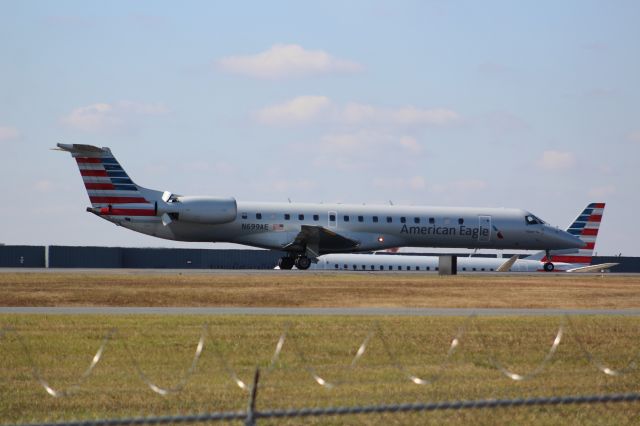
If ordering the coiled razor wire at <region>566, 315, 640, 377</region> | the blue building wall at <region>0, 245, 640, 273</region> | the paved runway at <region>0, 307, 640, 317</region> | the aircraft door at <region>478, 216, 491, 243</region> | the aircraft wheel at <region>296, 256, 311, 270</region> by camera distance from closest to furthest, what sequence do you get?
the coiled razor wire at <region>566, 315, 640, 377</region>
the paved runway at <region>0, 307, 640, 317</region>
the aircraft wheel at <region>296, 256, 311, 270</region>
the aircraft door at <region>478, 216, 491, 243</region>
the blue building wall at <region>0, 245, 640, 273</region>

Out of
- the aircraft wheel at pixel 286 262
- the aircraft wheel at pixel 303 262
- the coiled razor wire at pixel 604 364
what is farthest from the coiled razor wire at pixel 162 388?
the aircraft wheel at pixel 286 262

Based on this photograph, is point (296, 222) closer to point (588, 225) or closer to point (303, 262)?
point (303, 262)

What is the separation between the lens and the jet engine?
169ft

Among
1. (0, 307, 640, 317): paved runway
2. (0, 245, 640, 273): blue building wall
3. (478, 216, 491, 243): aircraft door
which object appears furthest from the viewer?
(0, 245, 640, 273): blue building wall

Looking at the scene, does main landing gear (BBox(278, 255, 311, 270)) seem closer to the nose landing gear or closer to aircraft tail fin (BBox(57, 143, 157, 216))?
the nose landing gear

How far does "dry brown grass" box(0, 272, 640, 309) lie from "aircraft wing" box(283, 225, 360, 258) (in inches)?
273

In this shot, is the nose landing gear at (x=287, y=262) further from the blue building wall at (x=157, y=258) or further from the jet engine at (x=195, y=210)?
the blue building wall at (x=157, y=258)

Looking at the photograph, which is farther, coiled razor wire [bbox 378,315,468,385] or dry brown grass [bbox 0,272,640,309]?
dry brown grass [bbox 0,272,640,309]

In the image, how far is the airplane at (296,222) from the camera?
51531mm

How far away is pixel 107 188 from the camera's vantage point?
51.5 meters

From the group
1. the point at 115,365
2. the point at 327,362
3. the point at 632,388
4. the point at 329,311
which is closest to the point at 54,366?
the point at 115,365

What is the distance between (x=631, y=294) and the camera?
3753 centimetres

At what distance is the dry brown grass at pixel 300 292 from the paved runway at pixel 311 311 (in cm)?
213

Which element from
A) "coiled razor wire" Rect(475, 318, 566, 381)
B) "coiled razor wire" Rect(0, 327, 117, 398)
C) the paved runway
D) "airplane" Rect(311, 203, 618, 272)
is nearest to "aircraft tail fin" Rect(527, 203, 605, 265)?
"airplane" Rect(311, 203, 618, 272)
